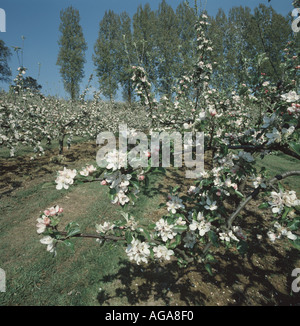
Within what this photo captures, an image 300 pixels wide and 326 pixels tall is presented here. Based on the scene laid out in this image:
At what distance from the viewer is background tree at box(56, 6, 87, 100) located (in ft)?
85.4

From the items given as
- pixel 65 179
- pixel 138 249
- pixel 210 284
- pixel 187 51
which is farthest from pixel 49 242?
pixel 187 51

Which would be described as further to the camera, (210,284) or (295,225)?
(210,284)

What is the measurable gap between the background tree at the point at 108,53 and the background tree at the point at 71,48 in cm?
329

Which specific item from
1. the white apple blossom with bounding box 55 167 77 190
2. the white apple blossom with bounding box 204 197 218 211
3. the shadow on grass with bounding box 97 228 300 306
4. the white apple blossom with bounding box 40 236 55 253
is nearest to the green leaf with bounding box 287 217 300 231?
the white apple blossom with bounding box 204 197 218 211

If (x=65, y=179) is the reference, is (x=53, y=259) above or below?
below

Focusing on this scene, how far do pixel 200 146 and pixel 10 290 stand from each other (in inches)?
124

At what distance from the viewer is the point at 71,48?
1065 inches

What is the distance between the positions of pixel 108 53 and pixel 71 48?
7.73 m

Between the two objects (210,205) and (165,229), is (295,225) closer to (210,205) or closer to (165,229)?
(210,205)

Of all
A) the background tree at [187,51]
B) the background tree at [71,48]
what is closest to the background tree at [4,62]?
the background tree at [71,48]

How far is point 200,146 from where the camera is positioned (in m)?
1.74

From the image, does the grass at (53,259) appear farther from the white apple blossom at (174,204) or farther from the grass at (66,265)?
the white apple blossom at (174,204)
